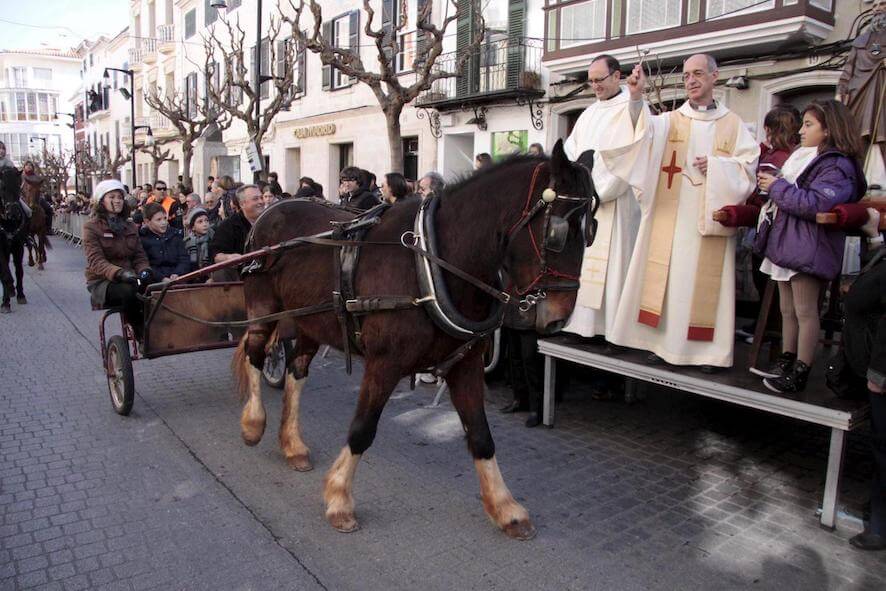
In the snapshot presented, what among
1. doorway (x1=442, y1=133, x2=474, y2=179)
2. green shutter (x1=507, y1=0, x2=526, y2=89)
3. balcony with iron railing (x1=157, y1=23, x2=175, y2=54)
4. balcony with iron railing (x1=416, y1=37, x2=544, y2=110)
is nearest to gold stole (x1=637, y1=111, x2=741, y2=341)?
balcony with iron railing (x1=416, y1=37, x2=544, y2=110)

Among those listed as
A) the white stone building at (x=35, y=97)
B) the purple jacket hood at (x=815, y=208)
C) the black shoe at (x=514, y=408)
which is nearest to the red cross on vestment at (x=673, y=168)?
the purple jacket hood at (x=815, y=208)

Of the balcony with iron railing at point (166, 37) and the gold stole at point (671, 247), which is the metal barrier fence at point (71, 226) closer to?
the balcony with iron railing at point (166, 37)

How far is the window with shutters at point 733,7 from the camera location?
455 inches

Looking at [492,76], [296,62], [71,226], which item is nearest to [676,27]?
[492,76]

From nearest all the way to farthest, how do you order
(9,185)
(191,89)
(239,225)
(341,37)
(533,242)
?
1. (533,242)
2. (239,225)
3. (9,185)
4. (341,37)
5. (191,89)

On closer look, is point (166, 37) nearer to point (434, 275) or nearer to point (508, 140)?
point (508, 140)

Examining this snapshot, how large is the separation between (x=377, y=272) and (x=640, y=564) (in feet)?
6.60

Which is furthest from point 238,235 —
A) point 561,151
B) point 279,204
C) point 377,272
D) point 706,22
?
point 706,22

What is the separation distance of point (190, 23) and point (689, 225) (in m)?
35.0

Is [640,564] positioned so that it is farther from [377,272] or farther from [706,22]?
[706,22]

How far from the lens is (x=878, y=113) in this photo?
4727 mm

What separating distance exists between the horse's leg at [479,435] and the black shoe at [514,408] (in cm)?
208

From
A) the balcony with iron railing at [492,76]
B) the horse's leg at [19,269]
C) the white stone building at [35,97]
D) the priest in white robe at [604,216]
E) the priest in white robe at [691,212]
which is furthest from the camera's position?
the white stone building at [35,97]

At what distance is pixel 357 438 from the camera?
368 cm
